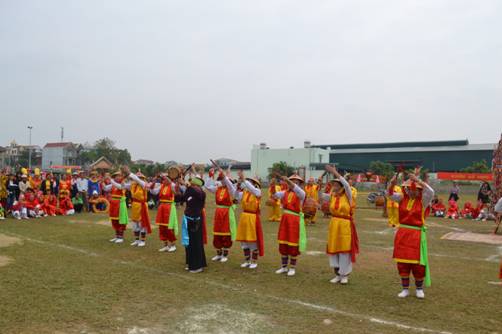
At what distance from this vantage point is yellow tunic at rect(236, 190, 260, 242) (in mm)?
8525

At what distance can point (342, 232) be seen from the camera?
7.46 meters

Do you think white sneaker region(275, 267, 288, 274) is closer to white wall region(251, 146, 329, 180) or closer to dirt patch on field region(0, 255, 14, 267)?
dirt patch on field region(0, 255, 14, 267)

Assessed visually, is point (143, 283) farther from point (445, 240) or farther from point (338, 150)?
point (338, 150)

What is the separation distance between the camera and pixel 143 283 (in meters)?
7.29

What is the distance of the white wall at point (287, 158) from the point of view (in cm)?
7481

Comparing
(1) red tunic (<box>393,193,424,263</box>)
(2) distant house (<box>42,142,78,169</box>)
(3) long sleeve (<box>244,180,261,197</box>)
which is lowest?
(1) red tunic (<box>393,193,424,263</box>)

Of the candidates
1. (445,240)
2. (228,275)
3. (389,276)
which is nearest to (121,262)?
(228,275)

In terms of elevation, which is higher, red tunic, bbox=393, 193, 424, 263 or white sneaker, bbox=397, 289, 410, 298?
red tunic, bbox=393, 193, 424, 263

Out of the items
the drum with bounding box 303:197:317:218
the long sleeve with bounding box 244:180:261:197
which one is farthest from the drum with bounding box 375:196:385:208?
the long sleeve with bounding box 244:180:261:197

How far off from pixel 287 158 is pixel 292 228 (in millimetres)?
69349

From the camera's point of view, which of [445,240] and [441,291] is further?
[445,240]

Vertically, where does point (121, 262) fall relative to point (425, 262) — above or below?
below

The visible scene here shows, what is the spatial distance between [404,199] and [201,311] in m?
3.81

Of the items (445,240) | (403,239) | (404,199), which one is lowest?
(445,240)
